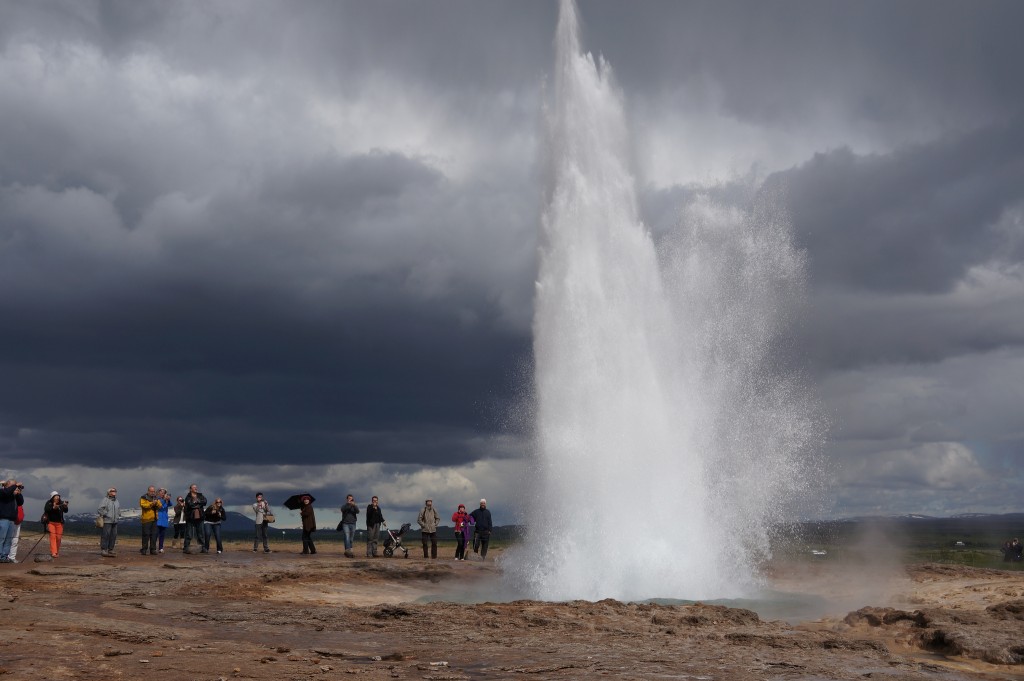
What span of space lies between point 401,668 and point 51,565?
15.7m

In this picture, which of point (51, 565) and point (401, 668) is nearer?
point (401, 668)

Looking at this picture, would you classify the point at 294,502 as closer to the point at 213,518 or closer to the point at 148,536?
the point at 213,518

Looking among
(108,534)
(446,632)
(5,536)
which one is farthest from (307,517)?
(446,632)

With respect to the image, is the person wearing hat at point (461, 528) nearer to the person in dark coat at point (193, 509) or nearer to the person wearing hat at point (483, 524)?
the person wearing hat at point (483, 524)

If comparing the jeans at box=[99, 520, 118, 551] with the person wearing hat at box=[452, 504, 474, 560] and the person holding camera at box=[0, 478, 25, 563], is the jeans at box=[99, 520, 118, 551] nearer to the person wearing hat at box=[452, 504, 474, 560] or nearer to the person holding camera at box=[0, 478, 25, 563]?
the person holding camera at box=[0, 478, 25, 563]

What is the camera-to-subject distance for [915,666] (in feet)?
37.1

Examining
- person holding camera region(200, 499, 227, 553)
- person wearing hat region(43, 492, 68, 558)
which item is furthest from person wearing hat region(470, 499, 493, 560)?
person wearing hat region(43, 492, 68, 558)

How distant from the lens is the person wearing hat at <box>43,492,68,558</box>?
23984 mm

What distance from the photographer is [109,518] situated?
25344mm

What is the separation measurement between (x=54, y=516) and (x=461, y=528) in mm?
12365

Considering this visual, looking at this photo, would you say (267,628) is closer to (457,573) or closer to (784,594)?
(457,573)

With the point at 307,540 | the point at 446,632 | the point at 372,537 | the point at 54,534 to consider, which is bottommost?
the point at 446,632

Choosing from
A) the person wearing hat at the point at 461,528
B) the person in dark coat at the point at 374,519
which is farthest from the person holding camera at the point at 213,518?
the person wearing hat at the point at 461,528

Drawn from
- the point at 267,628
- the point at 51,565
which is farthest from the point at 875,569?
the point at 51,565
